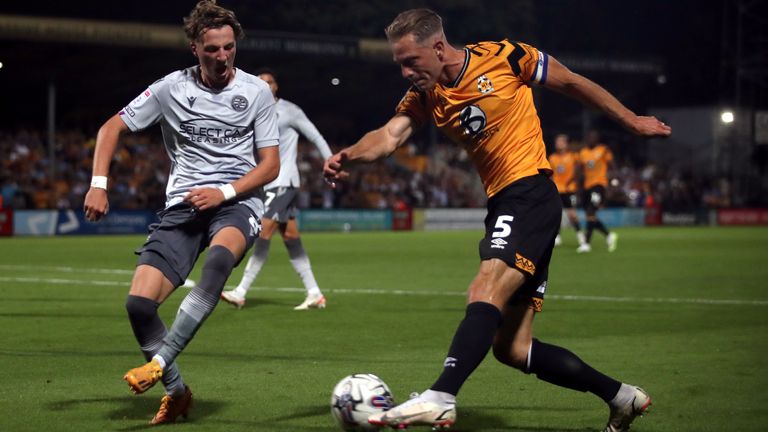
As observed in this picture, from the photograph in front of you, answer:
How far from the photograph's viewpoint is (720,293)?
1478 cm

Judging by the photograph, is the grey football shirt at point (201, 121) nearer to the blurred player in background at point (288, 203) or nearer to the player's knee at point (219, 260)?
the player's knee at point (219, 260)

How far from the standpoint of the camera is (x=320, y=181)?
41656 mm

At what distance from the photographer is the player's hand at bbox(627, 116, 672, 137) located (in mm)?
5855

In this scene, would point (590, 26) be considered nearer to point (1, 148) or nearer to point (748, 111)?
point (748, 111)

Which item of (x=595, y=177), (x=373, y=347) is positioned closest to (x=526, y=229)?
(x=373, y=347)

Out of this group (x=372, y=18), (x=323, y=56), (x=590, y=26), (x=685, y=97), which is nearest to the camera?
(x=323, y=56)

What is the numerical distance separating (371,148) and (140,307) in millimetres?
1547

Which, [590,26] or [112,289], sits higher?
[590,26]

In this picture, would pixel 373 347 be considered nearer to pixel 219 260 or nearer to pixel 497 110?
pixel 219 260

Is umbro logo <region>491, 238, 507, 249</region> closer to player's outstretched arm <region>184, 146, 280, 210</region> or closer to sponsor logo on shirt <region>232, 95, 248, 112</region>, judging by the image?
player's outstretched arm <region>184, 146, 280, 210</region>

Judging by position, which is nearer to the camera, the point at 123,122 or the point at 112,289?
the point at 123,122

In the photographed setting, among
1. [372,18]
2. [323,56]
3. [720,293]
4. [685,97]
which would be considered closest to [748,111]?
[685,97]

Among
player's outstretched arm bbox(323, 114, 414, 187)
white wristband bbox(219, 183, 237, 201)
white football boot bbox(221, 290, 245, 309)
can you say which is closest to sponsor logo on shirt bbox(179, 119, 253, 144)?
white wristband bbox(219, 183, 237, 201)

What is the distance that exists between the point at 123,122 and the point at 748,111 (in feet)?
155
